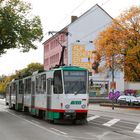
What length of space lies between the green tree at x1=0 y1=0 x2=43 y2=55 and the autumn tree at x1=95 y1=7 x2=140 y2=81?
10.7 m

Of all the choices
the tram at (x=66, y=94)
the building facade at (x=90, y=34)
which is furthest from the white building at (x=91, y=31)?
the tram at (x=66, y=94)

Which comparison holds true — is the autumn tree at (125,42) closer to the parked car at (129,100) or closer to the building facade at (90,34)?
the parked car at (129,100)

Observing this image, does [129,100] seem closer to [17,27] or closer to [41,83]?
[17,27]

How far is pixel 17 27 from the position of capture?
146ft

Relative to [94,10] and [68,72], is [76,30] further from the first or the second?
[68,72]

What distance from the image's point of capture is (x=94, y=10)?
99.1 metres

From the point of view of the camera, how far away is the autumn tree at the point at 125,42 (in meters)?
52.9

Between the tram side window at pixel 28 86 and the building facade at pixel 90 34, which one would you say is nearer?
the tram side window at pixel 28 86

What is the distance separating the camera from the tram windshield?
25672 millimetres

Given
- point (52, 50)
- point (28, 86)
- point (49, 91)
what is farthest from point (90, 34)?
point (49, 91)

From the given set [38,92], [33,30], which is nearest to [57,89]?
[38,92]

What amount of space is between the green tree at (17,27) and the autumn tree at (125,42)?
1068cm

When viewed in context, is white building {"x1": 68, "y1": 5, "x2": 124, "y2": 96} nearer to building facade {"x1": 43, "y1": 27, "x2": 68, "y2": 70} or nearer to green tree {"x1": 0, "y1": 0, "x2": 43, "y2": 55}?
building facade {"x1": 43, "y1": 27, "x2": 68, "y2": 70}

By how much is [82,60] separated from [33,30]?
4817cm
